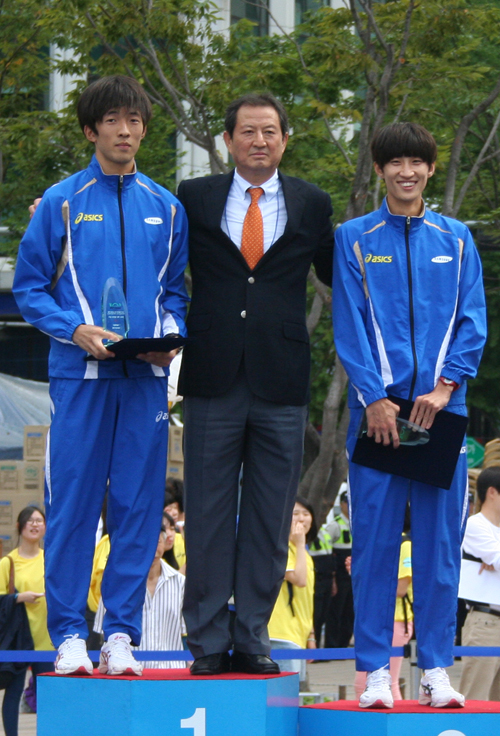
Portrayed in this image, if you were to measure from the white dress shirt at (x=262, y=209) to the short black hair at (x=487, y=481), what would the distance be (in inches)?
145

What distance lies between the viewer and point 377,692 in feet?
14.5

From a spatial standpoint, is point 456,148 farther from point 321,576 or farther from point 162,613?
point 162,613

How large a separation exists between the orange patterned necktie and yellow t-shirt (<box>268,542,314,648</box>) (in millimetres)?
3445

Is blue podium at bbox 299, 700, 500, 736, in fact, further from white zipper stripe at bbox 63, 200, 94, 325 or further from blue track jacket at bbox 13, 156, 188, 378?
white zipper stripe at bbox 63, 200, 94, 325

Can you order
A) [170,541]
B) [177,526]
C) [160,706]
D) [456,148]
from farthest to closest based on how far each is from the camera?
[456,148] < [177,526] < [170,541] < [160,706]

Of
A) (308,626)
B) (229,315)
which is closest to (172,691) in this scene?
(229,315)

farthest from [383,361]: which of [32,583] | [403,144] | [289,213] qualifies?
[32,583]

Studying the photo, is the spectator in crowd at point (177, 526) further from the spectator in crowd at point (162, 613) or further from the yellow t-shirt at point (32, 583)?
the spectator in crowd at point (162, 613)

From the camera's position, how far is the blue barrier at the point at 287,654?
21.8ft

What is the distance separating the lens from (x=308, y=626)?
312 inches

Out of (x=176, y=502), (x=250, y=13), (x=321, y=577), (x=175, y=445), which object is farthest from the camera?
(x=250, y=13)

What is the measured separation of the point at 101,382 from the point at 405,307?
131 centimetres

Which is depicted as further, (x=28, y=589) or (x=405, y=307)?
(x=28, y=589)

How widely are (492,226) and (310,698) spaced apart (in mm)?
6439
